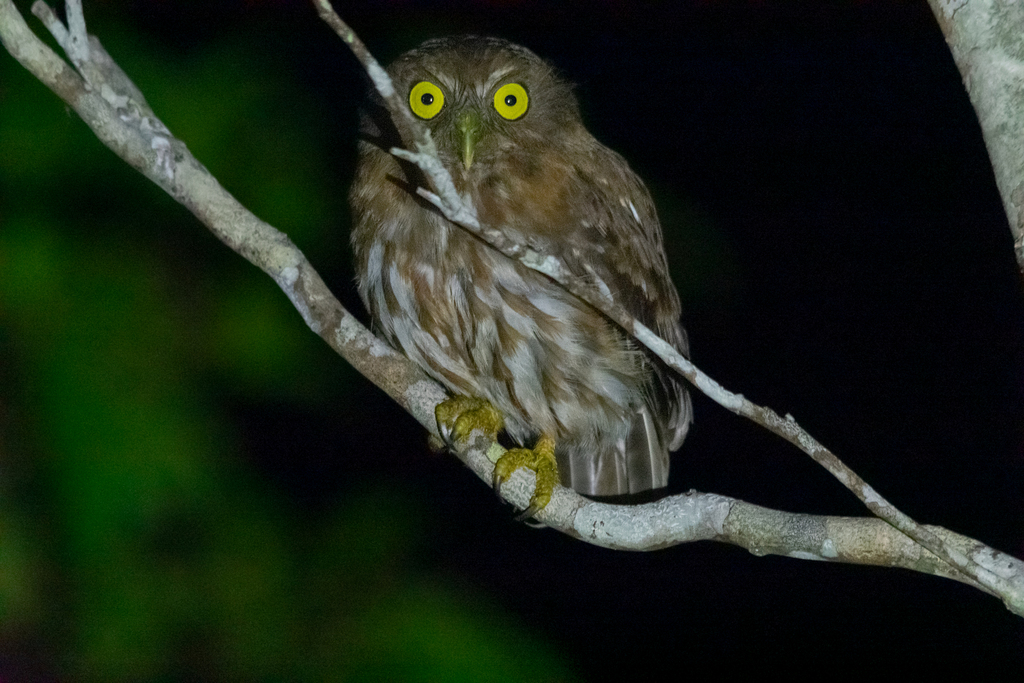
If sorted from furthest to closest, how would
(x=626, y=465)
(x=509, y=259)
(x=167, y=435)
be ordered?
(x=167, y=435) → (x=626, y=465) → (x=509, y=259)

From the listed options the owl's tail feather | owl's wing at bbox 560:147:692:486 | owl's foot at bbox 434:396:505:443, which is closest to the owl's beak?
owl's wing at bbox 560:147:692:486

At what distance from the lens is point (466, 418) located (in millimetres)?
1961

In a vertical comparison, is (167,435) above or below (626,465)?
below

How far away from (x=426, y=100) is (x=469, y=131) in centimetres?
13

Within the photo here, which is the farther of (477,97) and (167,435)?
(167,435)

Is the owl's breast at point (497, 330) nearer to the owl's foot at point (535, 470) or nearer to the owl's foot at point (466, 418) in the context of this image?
the owl's foot at point (466, 418)

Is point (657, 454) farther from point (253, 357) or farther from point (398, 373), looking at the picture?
point (253, 357)

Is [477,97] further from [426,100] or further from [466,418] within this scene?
[466,418]

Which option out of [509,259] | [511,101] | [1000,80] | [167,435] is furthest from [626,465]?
[1000,80]

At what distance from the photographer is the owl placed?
6.04ft

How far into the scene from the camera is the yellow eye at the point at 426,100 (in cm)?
186

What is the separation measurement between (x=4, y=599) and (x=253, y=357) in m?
0.89

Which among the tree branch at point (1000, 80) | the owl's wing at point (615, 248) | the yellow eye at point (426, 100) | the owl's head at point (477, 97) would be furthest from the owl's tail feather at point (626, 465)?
the tree branch at point (1000, 80)

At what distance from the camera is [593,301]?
1228 millimetres
